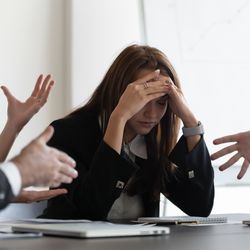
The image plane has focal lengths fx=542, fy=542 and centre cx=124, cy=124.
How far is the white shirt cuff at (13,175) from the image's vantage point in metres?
0.74

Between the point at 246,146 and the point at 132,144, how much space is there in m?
0.37

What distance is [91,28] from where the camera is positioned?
2.55 meters

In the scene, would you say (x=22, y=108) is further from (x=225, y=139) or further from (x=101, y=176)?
(x=225, y=139)

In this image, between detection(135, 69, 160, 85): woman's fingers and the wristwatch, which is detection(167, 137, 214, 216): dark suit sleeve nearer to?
the wristwatch

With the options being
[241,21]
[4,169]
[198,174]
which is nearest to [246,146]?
[198,174]

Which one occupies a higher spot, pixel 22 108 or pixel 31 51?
pixel 31 51

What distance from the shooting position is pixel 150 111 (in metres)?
1.64

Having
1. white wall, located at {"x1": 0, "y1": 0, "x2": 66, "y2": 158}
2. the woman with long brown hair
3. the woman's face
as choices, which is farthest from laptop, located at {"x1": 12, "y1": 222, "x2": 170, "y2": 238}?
white wall, located at {"x1": 0, "y1": 0, "x2": 66, "y2": 158}

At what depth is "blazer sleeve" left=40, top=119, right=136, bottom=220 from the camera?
1.41 metres

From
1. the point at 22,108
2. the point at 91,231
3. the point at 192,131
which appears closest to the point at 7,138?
the point at 22,108

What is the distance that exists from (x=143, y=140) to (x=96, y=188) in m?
0.35

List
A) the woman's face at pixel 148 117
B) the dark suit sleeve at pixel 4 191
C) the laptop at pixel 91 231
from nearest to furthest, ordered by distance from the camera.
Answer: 1. the dark suit sleeve at pixel 4 191
2. the laptop at pixel 91 231
3. the woman's face at pixel 148 117

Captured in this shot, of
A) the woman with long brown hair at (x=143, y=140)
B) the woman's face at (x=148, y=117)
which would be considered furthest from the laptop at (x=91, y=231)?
the woman's face at (x=148, y=117)

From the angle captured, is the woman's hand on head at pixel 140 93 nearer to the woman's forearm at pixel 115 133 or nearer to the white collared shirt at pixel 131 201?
the woman's forearm at pixel 115 133
